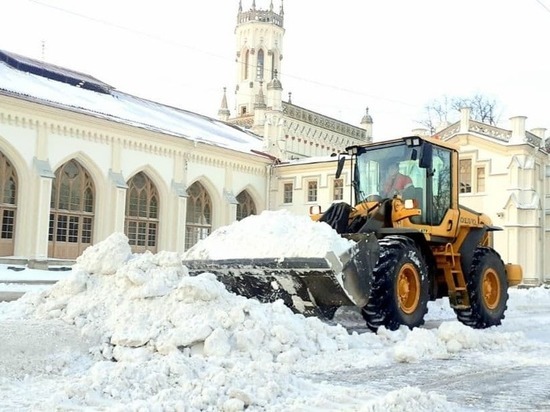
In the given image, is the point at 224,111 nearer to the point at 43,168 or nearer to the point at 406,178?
the point at 43,168

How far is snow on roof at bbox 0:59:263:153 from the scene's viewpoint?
26.1 m

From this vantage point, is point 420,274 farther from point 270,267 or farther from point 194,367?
point 194,367

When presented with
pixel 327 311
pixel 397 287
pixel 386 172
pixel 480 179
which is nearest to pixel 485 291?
pixel 386 172

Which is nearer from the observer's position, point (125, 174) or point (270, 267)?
point (270, 267)

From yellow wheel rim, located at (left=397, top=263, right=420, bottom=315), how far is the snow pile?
42.4 inches

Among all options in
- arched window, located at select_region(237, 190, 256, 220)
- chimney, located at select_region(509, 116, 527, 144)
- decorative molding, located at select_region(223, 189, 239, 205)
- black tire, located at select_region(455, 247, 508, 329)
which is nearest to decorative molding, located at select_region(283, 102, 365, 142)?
arched window, located at select_region(237, 190, 256, 220)

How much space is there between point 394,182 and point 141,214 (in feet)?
68.5

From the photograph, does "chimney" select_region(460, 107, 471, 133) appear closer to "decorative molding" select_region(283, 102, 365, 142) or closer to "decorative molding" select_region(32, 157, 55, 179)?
"decorative molding" select_region(32, 157, 55, 179)

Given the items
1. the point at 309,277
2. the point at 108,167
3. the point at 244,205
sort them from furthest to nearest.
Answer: the point at 244,205
the point at 108,167
the point at 309,277

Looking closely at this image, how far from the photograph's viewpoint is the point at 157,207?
3050 centimetres

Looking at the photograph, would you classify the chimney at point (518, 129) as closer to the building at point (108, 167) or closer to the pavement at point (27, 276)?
the building at point (108, 167)

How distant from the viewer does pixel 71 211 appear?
26969 mm

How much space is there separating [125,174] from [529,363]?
75.3 feet

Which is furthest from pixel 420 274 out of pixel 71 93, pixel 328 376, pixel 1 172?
pixel 71 93
